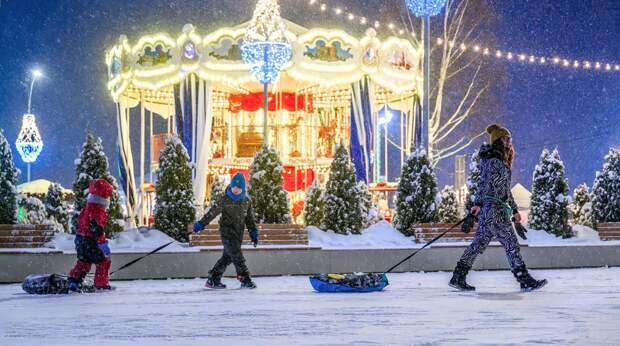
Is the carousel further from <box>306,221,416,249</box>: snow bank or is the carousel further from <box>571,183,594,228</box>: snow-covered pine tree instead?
<box>306,221,416,249</box>: snow bank

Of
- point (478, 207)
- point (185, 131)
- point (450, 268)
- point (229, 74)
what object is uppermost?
point (229, 74)

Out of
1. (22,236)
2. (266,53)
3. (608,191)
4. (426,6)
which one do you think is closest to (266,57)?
(266,53)

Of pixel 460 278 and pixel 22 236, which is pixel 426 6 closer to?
pixel 460 278

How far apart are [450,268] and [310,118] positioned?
55.2 ft

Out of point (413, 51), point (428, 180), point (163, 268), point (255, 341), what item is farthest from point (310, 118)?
point (255, 341)

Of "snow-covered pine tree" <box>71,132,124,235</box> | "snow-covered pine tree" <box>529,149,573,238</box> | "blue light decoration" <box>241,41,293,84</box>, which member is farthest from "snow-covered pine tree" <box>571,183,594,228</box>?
"snow-covered pine tree" <box>71,132,124,235</box>

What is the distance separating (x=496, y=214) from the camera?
8242 mm

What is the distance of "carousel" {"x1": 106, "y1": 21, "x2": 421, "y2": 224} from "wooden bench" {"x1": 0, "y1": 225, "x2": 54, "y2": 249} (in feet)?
35.6

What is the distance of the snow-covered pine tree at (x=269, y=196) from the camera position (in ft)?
42.3

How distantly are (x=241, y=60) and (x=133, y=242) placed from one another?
517 inches

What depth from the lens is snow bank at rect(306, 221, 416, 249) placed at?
41.9 ft

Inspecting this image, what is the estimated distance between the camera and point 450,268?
510 inches

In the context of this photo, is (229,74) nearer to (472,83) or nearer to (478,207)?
(472,83)

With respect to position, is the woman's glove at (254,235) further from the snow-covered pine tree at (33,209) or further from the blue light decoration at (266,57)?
the blue light decoration at (266,57)
